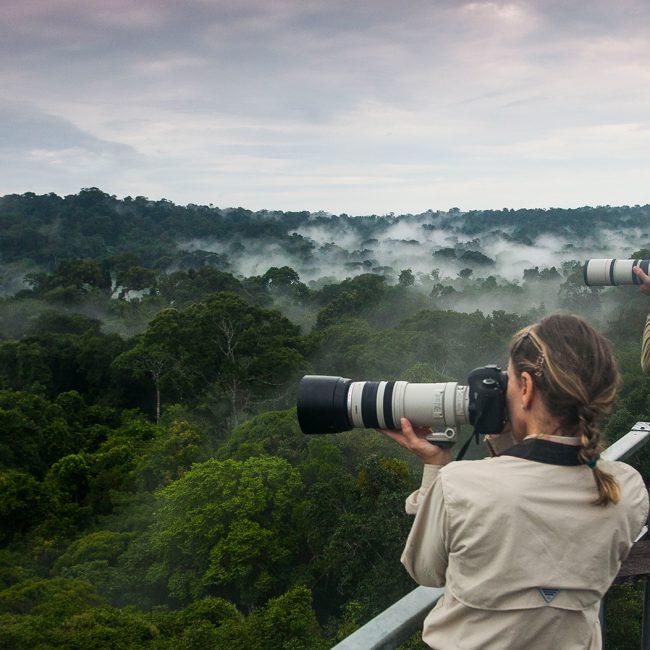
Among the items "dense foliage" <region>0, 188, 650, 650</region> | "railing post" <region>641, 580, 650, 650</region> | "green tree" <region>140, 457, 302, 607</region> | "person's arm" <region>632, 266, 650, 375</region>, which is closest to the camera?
"railing post" <region>641, 580, 650, 650</region>

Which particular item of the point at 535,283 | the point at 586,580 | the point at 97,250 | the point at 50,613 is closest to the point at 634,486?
the point at 586,580

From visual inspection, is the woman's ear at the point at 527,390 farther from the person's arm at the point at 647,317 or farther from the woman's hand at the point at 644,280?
the woman's hand at the point at 644,280

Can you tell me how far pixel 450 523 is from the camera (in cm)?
137

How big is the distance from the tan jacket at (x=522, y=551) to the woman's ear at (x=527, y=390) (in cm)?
14

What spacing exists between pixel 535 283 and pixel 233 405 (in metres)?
29.5

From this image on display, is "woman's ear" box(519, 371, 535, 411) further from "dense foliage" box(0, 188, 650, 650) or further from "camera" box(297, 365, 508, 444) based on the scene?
"dense foliage" box(0, 188, 650, 650)

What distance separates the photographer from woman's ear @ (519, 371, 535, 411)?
146 cm

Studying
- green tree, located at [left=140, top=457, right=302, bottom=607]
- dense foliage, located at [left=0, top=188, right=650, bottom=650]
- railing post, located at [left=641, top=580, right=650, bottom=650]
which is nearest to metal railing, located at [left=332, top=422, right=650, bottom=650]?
railing post, located at [left=641, top=580, right=650, bottom=650]

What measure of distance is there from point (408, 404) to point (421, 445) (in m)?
0.19

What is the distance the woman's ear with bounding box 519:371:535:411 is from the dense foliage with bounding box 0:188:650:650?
7.08 meters

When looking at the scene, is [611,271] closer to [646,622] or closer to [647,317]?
[647,317]

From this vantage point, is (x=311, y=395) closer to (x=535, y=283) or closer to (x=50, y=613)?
(x=50, y=613)

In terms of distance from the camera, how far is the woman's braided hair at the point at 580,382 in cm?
139

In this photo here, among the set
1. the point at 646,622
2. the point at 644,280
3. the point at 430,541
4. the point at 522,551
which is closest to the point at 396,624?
the point at 430,541
